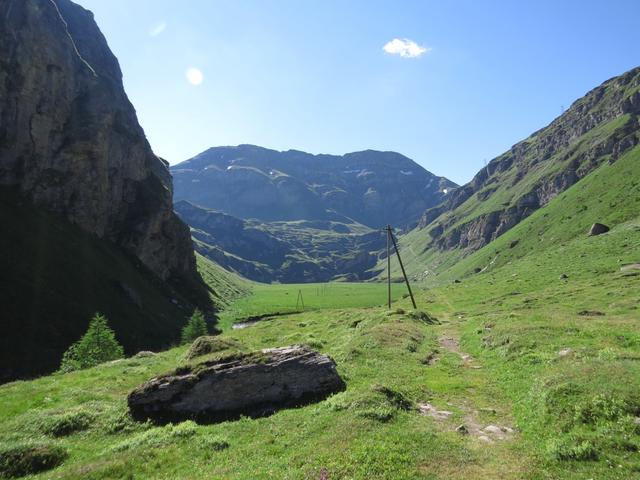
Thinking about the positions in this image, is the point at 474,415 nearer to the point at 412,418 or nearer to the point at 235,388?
the point at 412,418

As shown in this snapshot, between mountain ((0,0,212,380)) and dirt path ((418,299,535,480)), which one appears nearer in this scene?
dirt path ((418,299,535,480))

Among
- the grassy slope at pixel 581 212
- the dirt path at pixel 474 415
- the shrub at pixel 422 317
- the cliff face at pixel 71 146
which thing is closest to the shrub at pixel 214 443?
the dirt path at pixel 474 415

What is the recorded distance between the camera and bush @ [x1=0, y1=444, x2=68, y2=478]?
1662cm

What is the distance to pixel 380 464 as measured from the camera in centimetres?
1383

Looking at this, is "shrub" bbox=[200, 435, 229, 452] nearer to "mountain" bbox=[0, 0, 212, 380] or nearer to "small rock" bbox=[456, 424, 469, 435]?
"small rock" bbox=[456, 424, 469, 435]

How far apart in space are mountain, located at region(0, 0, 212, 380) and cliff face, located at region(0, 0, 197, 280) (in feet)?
0.94

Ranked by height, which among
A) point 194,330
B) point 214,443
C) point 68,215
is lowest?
point 194,330

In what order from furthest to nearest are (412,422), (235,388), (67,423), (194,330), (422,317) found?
(194,330) < (422,317) < (235,388) < (67,423) < (412,422)

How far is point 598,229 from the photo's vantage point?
116 meters

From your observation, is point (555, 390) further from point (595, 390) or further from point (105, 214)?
point (105, 214)

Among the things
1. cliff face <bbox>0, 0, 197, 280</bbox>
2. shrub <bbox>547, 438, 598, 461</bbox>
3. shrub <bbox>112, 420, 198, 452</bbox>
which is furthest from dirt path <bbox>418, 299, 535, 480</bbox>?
cliff face <bbox>0, 0, 197, 280</bbox>

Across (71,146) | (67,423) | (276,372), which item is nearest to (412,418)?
(276,372)

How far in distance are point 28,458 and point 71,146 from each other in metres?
108

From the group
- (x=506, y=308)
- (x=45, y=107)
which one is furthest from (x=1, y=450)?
(x=45, y=107)
